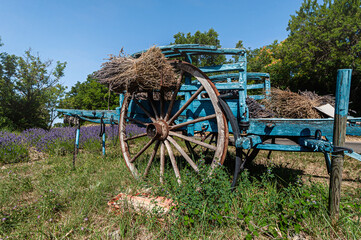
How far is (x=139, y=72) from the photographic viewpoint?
2.86 m

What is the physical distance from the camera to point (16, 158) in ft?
18.2

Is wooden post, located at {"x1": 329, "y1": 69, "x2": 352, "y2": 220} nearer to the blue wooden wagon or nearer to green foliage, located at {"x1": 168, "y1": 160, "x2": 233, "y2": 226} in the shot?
the blue wooden wagon

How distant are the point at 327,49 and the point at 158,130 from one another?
14.1 metres

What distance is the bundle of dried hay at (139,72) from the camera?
2.88 m

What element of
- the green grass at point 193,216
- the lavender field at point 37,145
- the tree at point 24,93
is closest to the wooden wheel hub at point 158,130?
the green grass at point 193,216

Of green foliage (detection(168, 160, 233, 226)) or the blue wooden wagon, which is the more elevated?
the blue wooden wagon

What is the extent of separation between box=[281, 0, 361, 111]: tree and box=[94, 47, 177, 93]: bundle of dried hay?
1250cm

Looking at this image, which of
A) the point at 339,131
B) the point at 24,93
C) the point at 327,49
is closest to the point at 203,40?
the point at 327,49

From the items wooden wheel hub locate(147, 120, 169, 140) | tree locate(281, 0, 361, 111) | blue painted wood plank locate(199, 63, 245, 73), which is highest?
tree locate(281, 0, 361, 111)

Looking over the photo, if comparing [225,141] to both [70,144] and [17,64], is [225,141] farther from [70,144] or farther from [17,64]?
[17,64]

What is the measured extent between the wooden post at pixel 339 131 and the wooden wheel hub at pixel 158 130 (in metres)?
2.19

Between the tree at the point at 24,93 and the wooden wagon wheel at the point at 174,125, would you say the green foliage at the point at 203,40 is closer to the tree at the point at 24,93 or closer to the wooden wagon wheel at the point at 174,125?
the tree at the point at 24,93

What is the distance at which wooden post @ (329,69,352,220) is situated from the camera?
1974mm

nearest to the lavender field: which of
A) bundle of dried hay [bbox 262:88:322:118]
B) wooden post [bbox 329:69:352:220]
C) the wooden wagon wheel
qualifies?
the wooden wagon wheel
